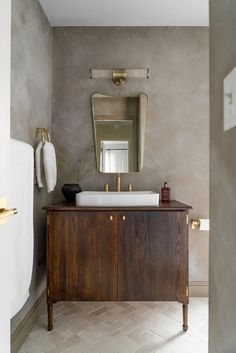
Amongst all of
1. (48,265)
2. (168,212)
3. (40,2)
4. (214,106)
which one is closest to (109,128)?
(168,212)

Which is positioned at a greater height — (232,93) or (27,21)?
(27,21)

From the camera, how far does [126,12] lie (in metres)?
2.01

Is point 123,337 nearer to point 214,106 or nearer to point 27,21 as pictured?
point 214,106

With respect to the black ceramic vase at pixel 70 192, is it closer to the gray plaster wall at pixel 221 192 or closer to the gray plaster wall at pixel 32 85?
the gray plaster wall at pixel 32 85

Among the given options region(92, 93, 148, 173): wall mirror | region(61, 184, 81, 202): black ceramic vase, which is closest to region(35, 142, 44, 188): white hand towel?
region(61, 184, 81, 202): black ceramic vase

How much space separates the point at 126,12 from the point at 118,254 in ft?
6.54

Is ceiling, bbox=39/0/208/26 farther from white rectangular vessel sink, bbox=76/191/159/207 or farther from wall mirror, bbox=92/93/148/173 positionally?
white rectangular vessel sink, bbox=76/191/159/207

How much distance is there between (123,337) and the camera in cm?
162

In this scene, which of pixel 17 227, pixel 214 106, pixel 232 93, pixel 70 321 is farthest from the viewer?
pixel 70 321

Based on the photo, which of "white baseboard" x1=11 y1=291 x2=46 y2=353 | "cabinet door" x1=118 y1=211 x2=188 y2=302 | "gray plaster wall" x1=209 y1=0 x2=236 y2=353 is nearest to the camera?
"gray plaster wall" x1=209 y1=0 x2=236 y2=353

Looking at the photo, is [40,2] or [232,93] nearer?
[232,93]

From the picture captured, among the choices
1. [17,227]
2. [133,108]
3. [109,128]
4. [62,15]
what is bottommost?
[17,227]

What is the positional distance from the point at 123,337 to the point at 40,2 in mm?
2624

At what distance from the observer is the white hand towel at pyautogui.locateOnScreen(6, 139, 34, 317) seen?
115 cm
